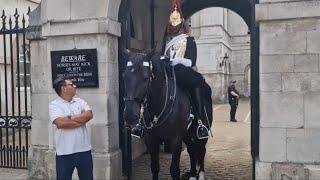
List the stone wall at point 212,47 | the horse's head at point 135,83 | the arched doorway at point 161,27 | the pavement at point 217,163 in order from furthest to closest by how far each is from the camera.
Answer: the stone wall at point 212,47
the pavement at point 217,163
the arched doorway at point 161,27
the horse's head at point 135,83

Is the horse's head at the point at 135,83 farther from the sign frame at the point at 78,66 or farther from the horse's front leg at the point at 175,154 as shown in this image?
the sign frame at the point at 78,66

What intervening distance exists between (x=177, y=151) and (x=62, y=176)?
1.67 metres

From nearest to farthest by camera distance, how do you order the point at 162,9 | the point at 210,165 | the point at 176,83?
1. the point at 176,83
2. the point at 210,165
3. the point at 162,9

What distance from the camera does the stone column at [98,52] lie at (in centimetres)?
693

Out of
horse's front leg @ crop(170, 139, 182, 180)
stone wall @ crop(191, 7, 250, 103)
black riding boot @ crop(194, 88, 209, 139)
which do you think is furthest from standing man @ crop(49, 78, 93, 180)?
stone wall @ crop(191, 7, 250, 103)

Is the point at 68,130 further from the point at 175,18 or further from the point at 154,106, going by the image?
the point at 175,18

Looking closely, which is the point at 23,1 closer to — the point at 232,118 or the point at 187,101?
the point at 232,118

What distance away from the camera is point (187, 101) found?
6.44 meters

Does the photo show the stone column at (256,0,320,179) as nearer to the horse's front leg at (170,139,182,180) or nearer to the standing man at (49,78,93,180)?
the horse's front leg at (170,139,182,180)

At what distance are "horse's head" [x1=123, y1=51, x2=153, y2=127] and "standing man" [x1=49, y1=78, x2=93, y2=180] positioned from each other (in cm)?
59

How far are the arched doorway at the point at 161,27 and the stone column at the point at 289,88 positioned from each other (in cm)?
31

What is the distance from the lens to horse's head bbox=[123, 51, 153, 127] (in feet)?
16.6

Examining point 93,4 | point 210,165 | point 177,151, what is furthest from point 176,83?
point 210,165

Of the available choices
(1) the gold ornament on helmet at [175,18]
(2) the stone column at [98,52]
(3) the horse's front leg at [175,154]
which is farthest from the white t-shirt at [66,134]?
(1) the gold ornament on helmet at [175,18]
